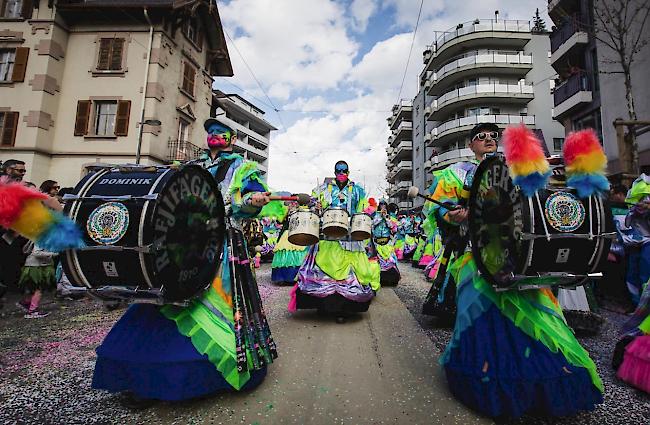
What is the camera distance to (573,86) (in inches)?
604

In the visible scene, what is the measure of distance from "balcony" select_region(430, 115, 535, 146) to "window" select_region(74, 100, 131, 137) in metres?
23.3

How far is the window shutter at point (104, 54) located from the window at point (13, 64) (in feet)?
8.48

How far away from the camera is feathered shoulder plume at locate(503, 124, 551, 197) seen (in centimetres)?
175

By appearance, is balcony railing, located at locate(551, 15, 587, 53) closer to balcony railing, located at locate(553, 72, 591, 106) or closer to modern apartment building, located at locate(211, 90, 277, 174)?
balcony railing, located at locate(553, 72, 591, 106)

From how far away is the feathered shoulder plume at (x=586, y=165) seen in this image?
75.2 inches

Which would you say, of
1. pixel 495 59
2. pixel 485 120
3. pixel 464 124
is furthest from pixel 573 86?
pixel 495 59

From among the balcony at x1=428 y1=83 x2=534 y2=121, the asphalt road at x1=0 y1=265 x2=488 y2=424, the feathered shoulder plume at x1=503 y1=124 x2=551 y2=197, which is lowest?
the asphalt road at x1=0 y1=265 x2=488 y2=424

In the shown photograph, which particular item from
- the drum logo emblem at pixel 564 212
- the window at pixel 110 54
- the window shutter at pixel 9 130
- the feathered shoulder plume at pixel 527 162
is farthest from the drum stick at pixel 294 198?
the window shutter at pixel 9 130

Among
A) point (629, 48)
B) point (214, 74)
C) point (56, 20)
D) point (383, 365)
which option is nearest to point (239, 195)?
point (383, 365)

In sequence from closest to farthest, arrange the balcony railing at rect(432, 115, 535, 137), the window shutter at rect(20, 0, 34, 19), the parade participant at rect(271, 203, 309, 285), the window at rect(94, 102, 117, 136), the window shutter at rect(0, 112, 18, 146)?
the parade participant at rect(271, 203, 309, 285) < the window shutter at rect(0, 112, 18, 146) < the window shutter at rect(20, 0, 34, 19) < the window at rect(94, 102, 117, 136) < the balcony railing at rect(432, 115, 535, 137)

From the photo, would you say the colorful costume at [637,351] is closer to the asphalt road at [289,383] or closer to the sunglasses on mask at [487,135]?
the asphalt road at [289,383]

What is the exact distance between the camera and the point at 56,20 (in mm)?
14203

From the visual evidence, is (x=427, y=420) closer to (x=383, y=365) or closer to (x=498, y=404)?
(x=498, y=404)

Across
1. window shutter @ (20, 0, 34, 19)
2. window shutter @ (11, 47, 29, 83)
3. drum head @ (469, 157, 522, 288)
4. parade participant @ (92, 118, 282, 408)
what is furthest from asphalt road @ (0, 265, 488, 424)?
window shutter @ (20, 0, 34, 19)
